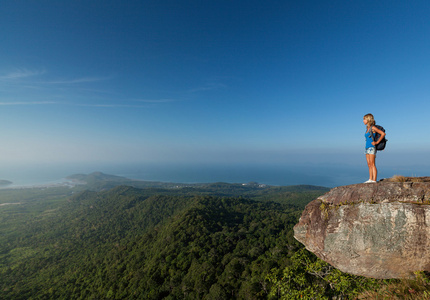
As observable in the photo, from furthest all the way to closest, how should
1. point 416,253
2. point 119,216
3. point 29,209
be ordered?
point 29,209 < point 119,216 < point 416,253

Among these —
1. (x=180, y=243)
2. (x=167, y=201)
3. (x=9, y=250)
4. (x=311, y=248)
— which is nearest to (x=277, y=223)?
(x=180, y=243)

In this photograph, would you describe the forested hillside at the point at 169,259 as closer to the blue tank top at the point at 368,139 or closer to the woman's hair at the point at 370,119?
the blue tank top at the point at 368,139

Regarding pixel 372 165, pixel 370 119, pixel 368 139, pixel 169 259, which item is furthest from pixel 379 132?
pixel 169 259

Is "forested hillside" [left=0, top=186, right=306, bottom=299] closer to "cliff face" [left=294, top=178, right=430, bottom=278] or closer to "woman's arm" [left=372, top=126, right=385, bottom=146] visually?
"cliff face" [left=294, top=178, right=430, bottom=278]

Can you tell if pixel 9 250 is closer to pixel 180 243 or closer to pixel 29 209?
pixel 29 209

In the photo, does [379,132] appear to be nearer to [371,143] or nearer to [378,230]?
[371,143]

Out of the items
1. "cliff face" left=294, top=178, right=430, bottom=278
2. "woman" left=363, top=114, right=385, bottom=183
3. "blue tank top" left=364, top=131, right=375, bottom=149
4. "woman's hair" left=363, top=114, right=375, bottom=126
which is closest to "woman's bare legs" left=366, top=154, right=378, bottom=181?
"woman" left=363, top=114, right=385, bottom=183
